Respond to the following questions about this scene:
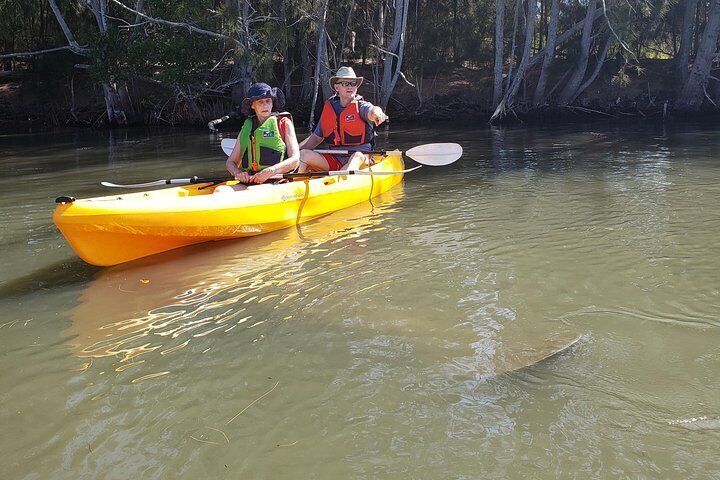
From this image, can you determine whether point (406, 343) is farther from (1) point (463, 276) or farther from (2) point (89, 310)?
(2) point (89, 310)

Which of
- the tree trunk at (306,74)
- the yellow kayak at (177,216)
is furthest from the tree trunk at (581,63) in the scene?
the yellow kayak at (177,216)

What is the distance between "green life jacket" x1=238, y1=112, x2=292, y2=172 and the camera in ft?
18.0

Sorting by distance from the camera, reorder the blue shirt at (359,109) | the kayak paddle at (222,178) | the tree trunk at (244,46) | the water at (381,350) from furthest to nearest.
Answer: the tree trunk at (244,46) < the blue shirt at (359,109) < the kayak paddle at (222,178) < the water at (381,350)

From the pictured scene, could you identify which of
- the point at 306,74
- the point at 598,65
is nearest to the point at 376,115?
the point at 598,65

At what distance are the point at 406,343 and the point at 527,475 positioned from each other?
3.59ft

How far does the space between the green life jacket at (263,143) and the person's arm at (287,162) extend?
0.06 meters

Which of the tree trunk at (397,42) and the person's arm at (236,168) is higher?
the tree trunk at (397,42)

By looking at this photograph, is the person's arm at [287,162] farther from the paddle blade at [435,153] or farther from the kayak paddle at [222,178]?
the paddle blade at [435,153]

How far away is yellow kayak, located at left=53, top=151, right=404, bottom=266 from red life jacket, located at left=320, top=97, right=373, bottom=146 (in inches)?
34.9

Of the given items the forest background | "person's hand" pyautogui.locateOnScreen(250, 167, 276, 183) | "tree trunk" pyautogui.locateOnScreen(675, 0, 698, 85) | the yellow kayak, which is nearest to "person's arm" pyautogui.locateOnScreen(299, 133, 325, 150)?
the yellow kayak

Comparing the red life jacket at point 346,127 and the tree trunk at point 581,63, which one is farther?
the tree trunk at point 581,63

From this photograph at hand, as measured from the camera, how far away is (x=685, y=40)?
16.7 m

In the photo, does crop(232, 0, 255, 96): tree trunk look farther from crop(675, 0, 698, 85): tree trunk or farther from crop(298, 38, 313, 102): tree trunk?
crop(675, 0, 698, 85): tree trunk

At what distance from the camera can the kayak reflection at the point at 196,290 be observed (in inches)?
132
